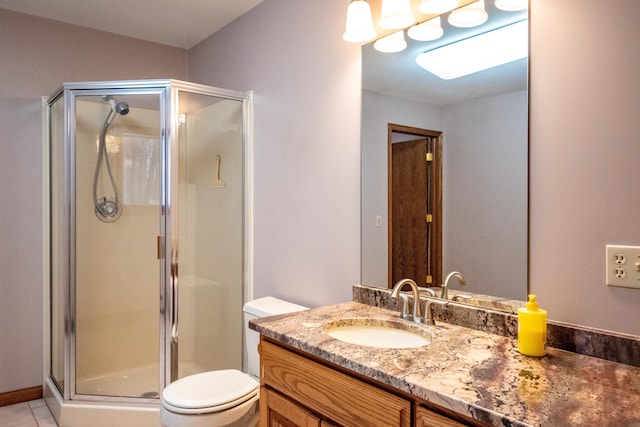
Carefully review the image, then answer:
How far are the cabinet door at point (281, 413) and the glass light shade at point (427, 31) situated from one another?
141 cm

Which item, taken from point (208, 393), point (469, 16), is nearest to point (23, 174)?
point (208, 393)

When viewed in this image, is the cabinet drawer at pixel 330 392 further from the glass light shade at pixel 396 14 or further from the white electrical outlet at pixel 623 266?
the glass light shade at pixel 396 14

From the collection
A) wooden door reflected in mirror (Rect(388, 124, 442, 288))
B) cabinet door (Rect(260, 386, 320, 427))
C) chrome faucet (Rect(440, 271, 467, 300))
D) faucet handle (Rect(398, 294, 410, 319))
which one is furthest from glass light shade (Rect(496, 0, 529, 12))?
cabinet door (Rect(260, 386, 320, 427))

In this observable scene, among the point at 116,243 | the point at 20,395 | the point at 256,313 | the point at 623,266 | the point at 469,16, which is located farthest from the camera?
the point at 116,243

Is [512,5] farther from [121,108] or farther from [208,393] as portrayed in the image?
[121,108]

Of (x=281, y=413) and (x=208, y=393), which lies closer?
(x=281, y=413)

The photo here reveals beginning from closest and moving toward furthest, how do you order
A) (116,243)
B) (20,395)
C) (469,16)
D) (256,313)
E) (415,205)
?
(469,16), (415,205), (256,313), (20,395), (116,243)

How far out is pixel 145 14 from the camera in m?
2.77

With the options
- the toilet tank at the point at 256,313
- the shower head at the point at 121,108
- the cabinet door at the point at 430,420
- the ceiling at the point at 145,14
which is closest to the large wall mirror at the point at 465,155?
the toilet tank at the point at 256,313

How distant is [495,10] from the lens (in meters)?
1.48

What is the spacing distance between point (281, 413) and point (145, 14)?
2.54m

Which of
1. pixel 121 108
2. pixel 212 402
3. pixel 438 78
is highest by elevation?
pixel 121 108

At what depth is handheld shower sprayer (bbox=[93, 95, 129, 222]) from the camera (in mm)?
2629

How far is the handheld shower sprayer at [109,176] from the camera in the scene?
2.63 meters
